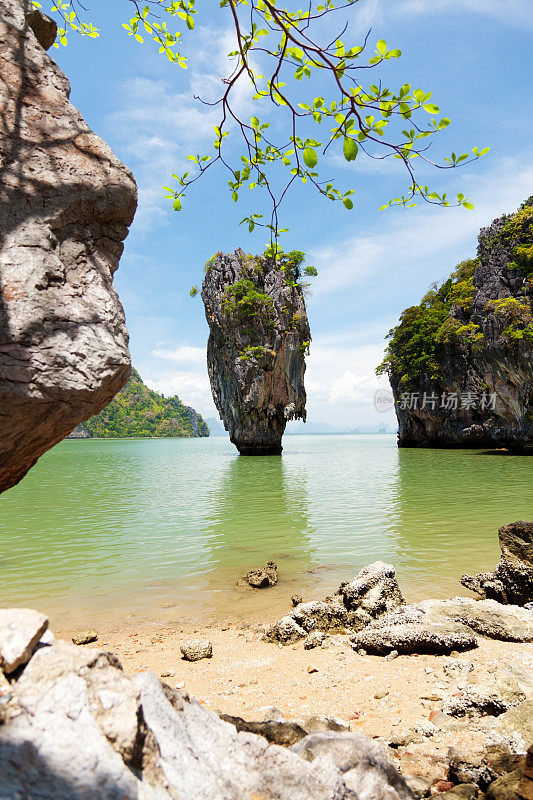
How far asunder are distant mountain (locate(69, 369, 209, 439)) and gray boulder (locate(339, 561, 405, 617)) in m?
119

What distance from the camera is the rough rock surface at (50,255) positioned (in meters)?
2.08

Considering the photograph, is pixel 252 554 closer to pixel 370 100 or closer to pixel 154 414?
pixel 370 100

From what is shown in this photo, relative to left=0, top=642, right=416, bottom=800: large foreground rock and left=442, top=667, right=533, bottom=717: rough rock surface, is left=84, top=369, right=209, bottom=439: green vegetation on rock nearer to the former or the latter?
left=442, top=667, right=533, bottom=717: rough rock surface

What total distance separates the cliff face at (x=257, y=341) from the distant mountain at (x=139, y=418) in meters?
87.4

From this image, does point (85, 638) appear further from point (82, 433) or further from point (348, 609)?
point (82, 433)

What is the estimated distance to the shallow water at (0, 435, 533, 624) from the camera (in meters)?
7.09

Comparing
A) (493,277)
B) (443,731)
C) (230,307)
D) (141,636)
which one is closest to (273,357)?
(230,307)

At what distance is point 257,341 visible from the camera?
36.1 m

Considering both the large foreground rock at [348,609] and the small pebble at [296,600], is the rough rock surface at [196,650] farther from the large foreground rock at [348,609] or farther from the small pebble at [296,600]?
the small pebble at [296,600]

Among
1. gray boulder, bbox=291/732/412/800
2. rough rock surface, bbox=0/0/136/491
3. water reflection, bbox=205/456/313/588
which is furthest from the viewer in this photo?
water reflection, bbox=205/456/313/588

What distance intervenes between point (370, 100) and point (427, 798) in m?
3.63

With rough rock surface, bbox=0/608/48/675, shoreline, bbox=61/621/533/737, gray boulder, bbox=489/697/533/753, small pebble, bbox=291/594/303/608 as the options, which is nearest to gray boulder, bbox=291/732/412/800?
gray boulder, bbox=489/697/533/753

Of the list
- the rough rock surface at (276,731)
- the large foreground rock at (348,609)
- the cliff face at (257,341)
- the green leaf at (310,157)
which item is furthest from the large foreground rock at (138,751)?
the cliff face at (257,341)

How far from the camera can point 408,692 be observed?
3.66 m
